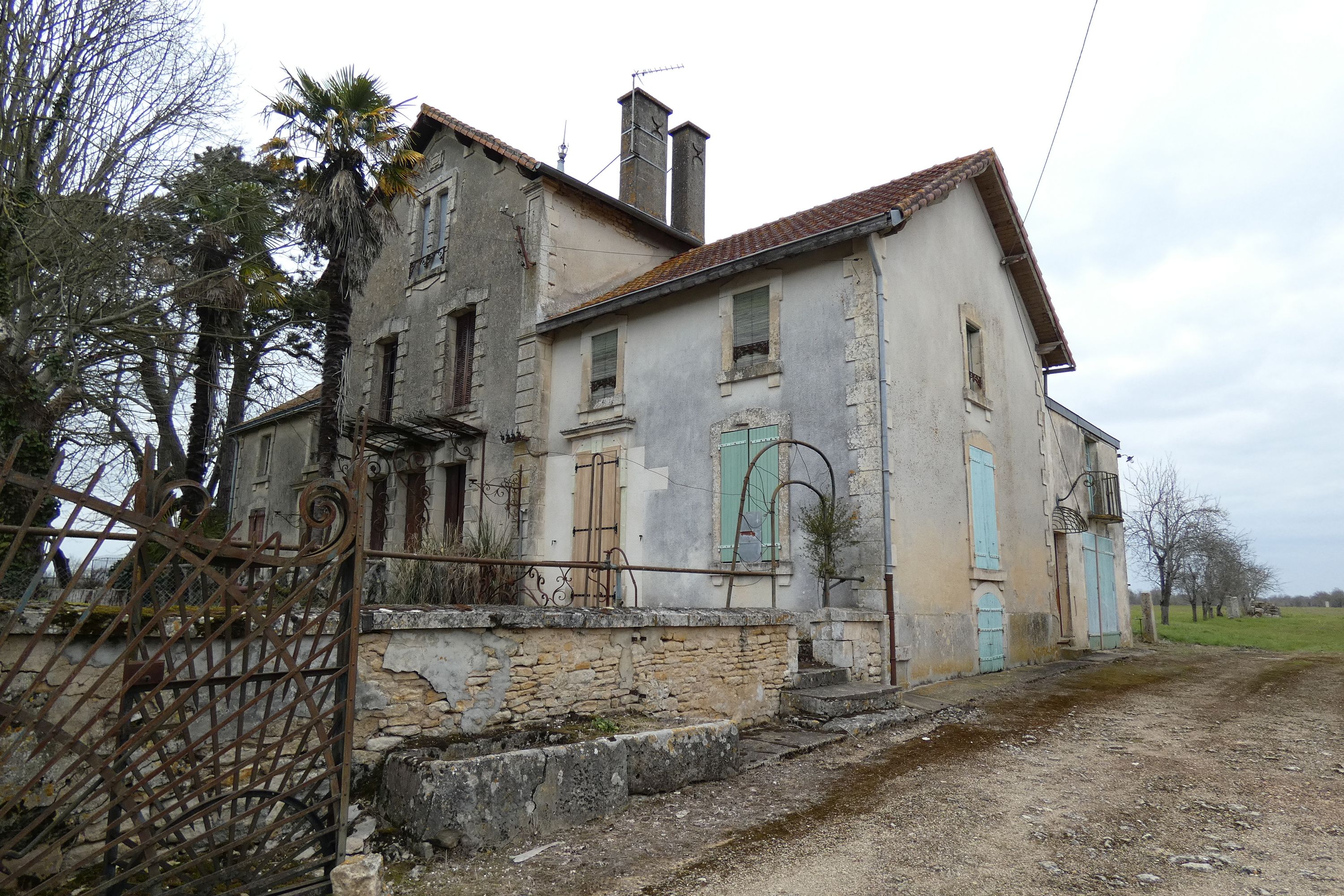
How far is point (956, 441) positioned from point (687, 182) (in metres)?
7.46

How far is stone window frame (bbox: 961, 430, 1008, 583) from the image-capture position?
34.5ft

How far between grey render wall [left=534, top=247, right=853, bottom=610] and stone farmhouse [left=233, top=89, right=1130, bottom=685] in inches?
1.3

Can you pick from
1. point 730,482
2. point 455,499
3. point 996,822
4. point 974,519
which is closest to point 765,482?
point 730,482

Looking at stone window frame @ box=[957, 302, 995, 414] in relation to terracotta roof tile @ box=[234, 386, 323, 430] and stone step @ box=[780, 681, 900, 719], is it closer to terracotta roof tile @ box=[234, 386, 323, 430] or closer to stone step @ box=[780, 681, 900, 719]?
stone step @ box=[780, 681, 900, 719]

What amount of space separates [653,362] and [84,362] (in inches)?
261

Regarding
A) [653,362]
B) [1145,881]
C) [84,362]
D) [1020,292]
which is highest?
[1020,292]

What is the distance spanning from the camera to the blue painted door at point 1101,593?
14.5m

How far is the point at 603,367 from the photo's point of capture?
12008 mm

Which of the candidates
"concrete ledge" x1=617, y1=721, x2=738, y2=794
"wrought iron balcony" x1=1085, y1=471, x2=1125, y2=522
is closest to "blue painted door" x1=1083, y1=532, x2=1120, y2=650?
"wrought iron balcony" x1=1085, y1=471, x2=1125, y2=522

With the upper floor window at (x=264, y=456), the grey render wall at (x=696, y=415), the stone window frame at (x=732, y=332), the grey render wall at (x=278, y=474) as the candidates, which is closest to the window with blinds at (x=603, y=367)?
the grey render wall at (x=696, y=415)

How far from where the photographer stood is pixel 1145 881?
12.1 feet

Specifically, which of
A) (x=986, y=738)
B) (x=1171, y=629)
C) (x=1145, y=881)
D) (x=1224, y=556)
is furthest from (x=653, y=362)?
(x=1224, y=556)

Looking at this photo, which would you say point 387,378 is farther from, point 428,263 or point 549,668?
point 549,668

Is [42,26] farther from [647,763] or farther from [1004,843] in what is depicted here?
[1004,843]
